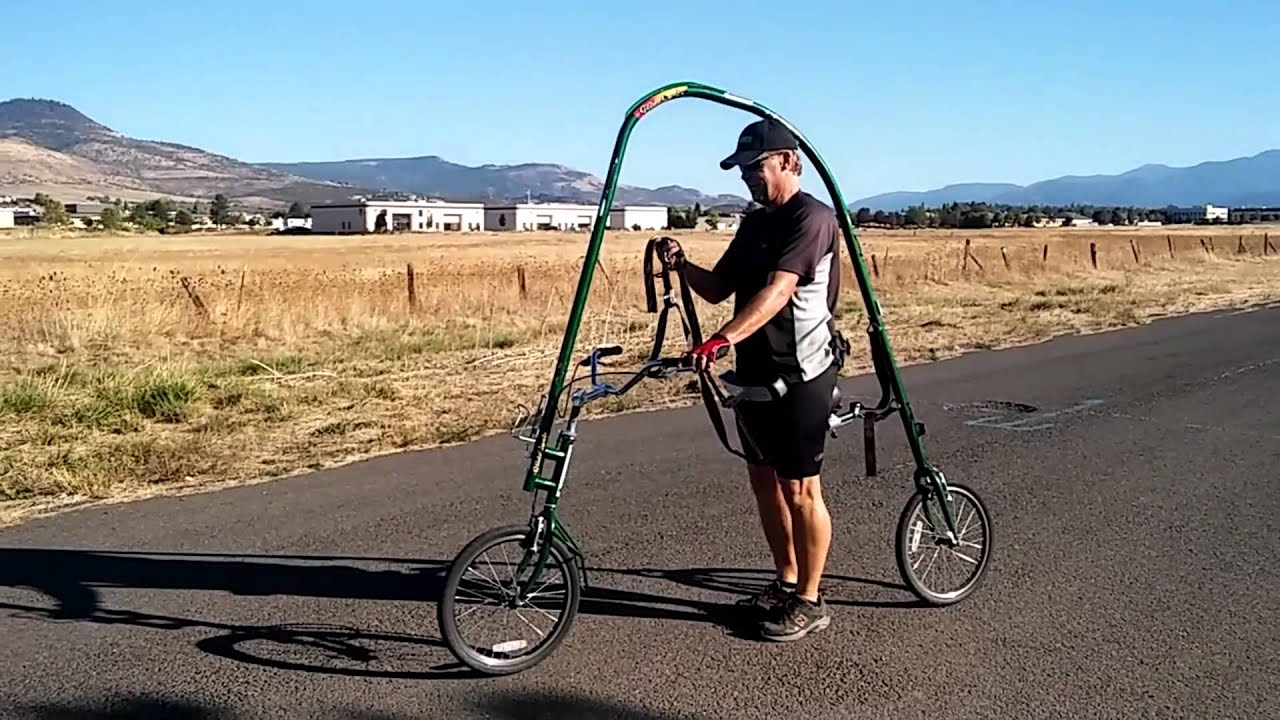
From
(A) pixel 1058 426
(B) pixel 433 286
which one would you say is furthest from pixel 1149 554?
(B) pixel 433 286

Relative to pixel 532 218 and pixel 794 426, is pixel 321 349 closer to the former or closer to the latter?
pixel 794 426

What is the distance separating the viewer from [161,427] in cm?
1018

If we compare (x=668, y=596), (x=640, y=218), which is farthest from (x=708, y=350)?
(x=640, y=218)

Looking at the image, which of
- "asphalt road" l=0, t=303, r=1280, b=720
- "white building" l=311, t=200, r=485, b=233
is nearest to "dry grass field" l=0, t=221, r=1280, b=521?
"asphalt road" l=0, t=303, r=1280, b=720

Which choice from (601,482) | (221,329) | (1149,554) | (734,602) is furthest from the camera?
(221,329)

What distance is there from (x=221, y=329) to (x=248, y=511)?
11834 millimetres

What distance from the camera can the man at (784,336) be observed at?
4.57m

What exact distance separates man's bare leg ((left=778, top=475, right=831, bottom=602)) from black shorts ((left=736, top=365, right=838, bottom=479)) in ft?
0.20

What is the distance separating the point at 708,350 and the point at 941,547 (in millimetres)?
1823

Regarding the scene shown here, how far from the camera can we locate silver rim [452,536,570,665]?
14.9 feet

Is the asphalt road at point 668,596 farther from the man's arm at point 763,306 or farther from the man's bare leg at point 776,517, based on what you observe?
the man's arm at point 763,306

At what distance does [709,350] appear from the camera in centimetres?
434

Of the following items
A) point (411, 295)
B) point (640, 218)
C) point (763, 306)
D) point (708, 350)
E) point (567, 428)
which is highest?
point (640, 218)

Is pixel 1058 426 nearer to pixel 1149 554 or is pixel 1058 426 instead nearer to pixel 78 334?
pixel 1149 554
